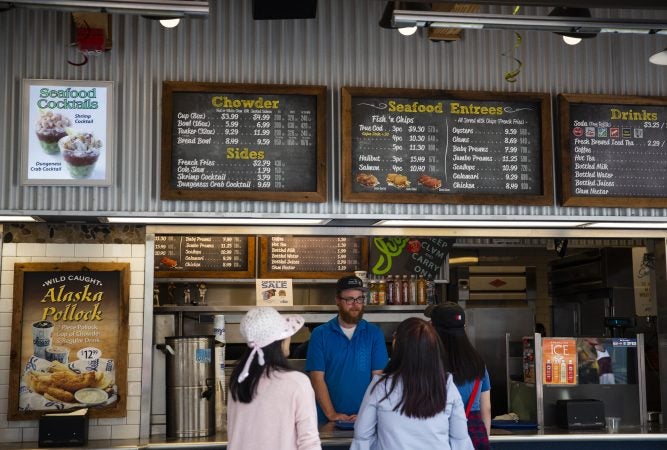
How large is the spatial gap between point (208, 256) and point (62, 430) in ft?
10.9

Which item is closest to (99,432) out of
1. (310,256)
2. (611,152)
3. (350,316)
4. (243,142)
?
(350,316)

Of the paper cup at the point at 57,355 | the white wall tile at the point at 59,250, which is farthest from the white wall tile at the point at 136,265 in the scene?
the paper cup at the point at 57,355

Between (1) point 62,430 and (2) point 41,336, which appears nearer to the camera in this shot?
(1) point 62,430

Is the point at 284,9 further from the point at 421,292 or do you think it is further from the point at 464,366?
the point at 421,292

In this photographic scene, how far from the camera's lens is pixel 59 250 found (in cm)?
572

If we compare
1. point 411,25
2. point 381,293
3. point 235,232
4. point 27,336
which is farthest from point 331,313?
point 411,25

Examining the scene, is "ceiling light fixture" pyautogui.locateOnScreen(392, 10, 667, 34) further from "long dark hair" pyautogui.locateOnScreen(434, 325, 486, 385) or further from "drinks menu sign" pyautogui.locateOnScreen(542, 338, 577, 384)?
"drinks menu sign" pyautogui.locateOnScreen(542, 338, 577, 384)

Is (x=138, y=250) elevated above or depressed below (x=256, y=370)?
above

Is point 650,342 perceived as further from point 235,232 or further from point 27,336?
point 27,336

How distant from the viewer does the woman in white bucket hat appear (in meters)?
3.51

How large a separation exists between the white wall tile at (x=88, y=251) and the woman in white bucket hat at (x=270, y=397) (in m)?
2.42

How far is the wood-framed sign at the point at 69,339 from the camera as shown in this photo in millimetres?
5520

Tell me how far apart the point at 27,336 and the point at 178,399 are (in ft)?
3.32

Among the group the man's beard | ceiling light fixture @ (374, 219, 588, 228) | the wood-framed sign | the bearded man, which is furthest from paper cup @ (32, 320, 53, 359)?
ceiling light fixture @ (374, 219, 588, 228)
